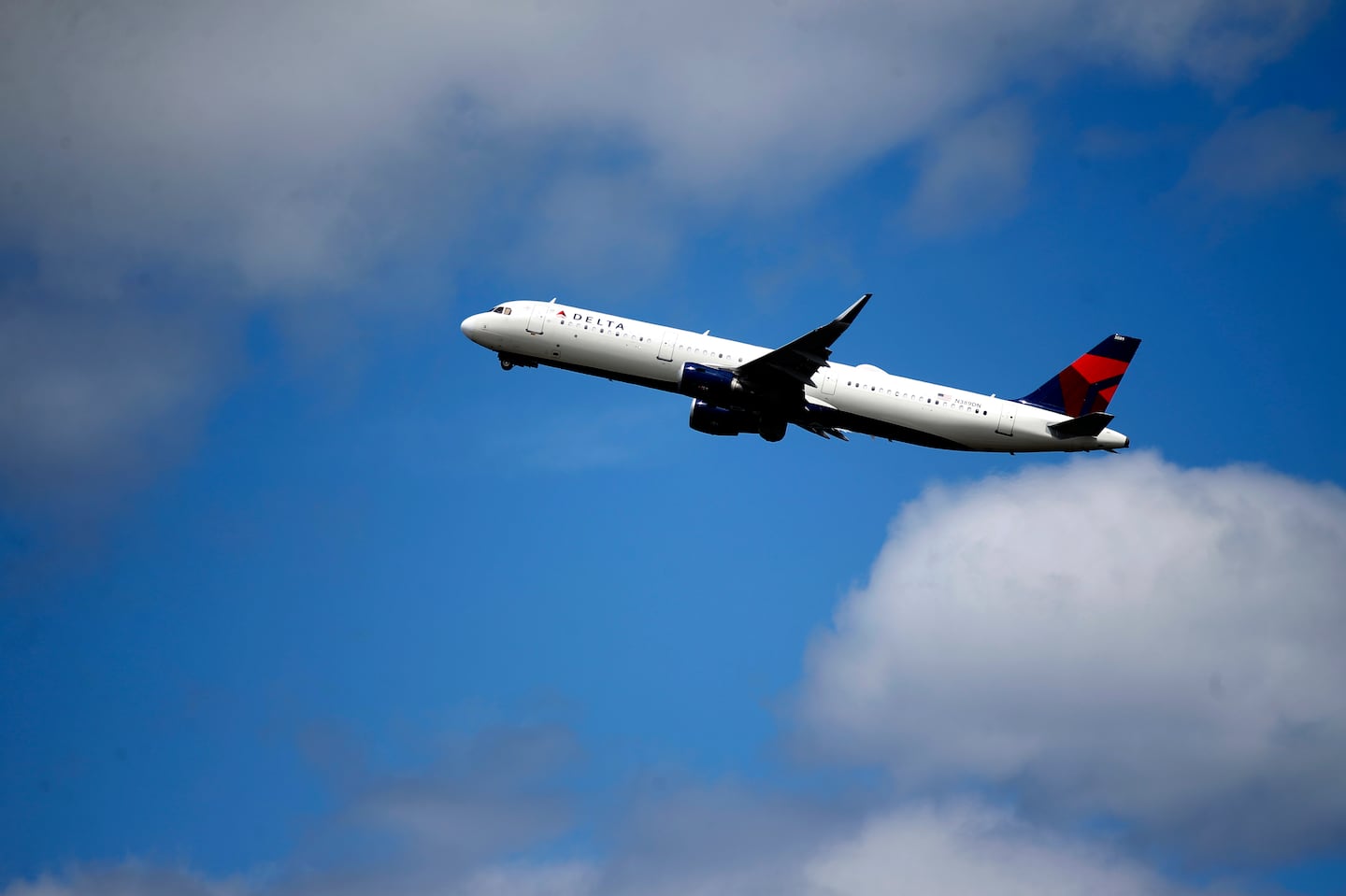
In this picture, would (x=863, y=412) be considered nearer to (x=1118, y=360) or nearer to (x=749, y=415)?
(x=749, y=415)

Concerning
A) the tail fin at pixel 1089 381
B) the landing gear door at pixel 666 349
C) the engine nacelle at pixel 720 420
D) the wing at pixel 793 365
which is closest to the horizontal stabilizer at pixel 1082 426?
the tail fin at pixel 1089 381

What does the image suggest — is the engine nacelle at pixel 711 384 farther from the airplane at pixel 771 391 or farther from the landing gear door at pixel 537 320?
the landing gear door at pixel 537 320

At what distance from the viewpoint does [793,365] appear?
72250 millimetres

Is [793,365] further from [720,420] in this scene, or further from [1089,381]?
[1089,381]

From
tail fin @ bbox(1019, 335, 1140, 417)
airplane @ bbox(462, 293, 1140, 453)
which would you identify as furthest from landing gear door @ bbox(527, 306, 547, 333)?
tail fin @ bbox(1019, 335, 1140, 417)

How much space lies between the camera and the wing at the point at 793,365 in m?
70.1

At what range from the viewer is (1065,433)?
7488 centimetres

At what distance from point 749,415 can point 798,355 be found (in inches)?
246

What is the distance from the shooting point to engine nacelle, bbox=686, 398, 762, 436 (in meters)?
76.7

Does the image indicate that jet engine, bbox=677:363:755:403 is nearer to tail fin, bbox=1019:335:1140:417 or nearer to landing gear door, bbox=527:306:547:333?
landing gear door, bbox=527:306:547:333

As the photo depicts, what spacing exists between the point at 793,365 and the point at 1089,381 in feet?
63.9

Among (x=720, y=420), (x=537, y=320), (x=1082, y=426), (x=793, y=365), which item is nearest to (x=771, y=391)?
(x=793, y=365)

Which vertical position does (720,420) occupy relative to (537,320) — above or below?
below

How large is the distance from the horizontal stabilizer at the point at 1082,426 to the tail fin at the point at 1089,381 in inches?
124
